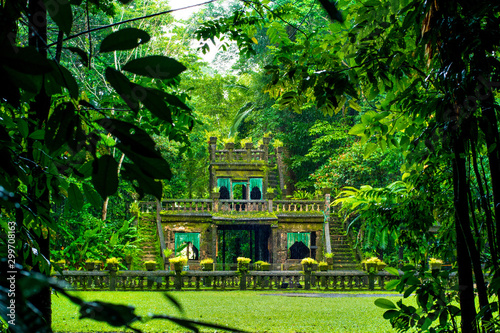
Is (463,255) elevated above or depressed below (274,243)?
above

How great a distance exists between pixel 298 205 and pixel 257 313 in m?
9.13

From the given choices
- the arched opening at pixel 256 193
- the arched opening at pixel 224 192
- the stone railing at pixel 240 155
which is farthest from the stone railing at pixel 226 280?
the arched opening at pixel 256 193

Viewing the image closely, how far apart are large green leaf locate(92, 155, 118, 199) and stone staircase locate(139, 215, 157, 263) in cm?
1432

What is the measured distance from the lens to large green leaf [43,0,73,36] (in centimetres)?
49

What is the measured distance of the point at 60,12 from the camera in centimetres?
49

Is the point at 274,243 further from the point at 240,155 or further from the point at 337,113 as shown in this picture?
the point at 337,113

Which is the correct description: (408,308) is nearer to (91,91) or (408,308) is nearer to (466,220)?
(466,220)

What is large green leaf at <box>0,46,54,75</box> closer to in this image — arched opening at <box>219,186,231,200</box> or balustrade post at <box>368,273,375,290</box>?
balustrade post at <box>368,273,375,290</box>

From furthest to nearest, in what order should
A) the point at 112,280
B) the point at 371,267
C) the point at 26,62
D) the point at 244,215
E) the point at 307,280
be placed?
1. the point at 244,215
2. the point at 307,280
3. the point at 371,267
4. the point at 112,280
5. the point at 26,62

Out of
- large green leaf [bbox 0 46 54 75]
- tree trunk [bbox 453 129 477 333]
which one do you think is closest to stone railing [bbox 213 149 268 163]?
tree trunk [bbox 453 129 477 333]

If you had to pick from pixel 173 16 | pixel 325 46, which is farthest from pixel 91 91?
pixel 325 46

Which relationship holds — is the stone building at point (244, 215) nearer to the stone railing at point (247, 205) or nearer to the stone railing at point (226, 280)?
the stone railing at point (247, 205)

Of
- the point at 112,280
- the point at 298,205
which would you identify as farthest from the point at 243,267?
the point at 298,205

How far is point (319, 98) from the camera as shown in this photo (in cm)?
174
